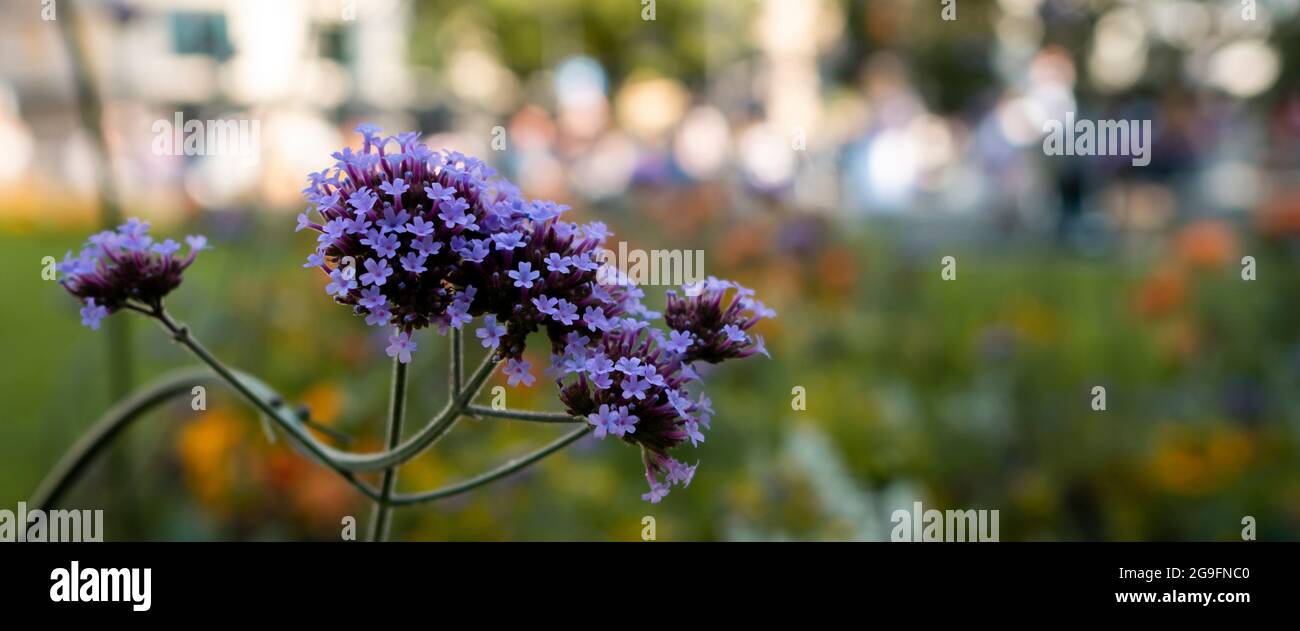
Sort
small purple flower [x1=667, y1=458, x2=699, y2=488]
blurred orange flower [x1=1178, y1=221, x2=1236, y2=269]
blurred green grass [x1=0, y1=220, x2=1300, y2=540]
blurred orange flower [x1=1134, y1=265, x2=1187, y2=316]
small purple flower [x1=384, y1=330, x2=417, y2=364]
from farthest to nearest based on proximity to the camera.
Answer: blurred orange flower [x1=1178, y1=221, x2=1236, y2=269], blurred orange flower [x1=1134, y1=265, x2=1187, y2=316], blurred green grass [x1=0, y1=220, x2=1300, y2=540], small purple flower [x1=667, y1=458, x2=699, y2=488], small purple flower [x1=384, y1=330, x2=417, y2=364]

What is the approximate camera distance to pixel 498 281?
3.85 feet

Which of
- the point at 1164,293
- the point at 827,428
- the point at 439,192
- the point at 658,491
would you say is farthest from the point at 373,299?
the point at 1164,293

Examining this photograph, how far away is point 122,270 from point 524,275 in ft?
1.54

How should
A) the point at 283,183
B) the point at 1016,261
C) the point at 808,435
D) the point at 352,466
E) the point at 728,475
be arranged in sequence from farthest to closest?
1. the point at 1016,261
2. the point at 283,183
3. the point at 728,475
4. the point at 808,435
5. the point at 352,466

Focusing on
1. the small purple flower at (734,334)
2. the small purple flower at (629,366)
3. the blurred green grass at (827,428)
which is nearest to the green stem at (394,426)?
the small purple flower at (629,366)

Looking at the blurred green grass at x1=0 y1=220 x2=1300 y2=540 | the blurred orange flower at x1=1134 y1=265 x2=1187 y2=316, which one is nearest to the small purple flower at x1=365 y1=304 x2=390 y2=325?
→ the blurred green grass at x1=0 y1=220 x2=1300 y2=540

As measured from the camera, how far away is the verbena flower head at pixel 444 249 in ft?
3.70

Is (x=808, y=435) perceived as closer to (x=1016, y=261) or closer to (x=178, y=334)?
(x=178, y=334)

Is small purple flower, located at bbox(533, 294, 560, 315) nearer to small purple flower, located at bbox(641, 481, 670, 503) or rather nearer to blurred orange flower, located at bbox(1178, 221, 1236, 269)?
small purple flower, located at bbox(641, 481, 670, 503)

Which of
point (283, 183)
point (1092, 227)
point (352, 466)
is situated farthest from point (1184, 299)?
point (1092, 227)

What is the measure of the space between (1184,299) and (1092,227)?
527 centimetres

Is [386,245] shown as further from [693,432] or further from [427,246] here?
[693,432]

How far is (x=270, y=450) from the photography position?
11.3 feet

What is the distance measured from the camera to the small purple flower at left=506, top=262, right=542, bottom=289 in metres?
1.14
